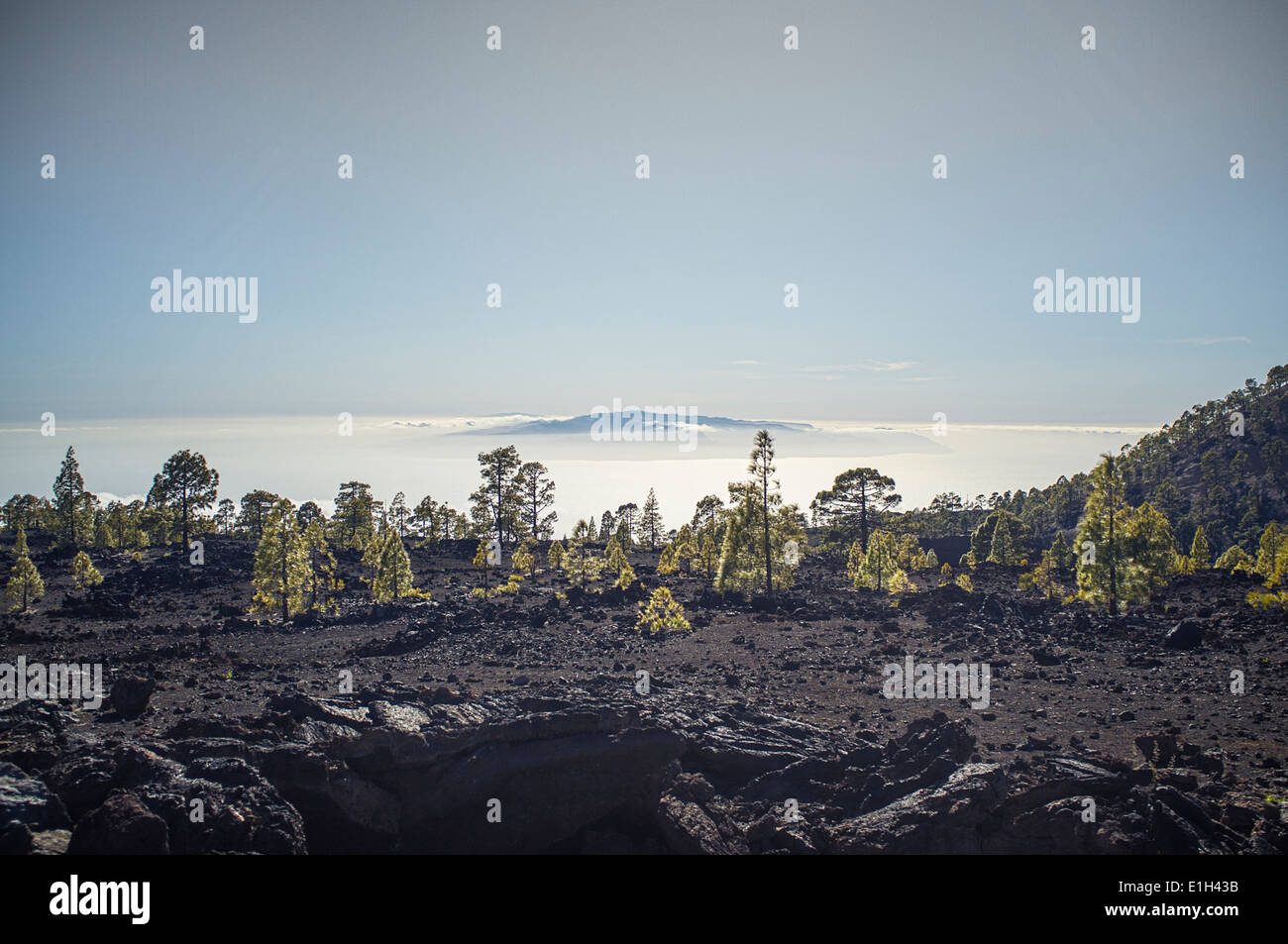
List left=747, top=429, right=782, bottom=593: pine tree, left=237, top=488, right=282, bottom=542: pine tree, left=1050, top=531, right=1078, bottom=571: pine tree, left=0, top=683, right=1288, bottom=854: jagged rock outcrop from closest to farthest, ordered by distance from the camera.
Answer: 1. left=0, top=683, right=1288, bottom=854: jagged rock outcrop
2. left=747, top=429, right=782, bottom=593: pine tree
3. left=1050, top=531, right=1078, bottom=571: pine tree
4. left=237, top=488, right=282, bottom=542: pine tree

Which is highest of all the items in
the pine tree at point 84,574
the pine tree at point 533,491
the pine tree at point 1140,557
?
the pine tree at point 533,491

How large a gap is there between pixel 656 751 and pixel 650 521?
6885 cm

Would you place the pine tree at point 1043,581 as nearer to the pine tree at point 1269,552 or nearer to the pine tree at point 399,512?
the pine tree at point 1269,552

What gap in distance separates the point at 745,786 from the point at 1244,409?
459 feet

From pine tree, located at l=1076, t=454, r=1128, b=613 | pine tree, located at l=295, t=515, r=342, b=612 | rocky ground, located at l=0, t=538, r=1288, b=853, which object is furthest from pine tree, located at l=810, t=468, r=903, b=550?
pine tree, located at l=295, t=515, r=342, b=612

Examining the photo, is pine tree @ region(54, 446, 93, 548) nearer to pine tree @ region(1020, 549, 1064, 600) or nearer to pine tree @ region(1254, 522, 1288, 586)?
pine tree @ region(1020, 549, 1064, 600)

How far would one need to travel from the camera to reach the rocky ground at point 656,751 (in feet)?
36.8

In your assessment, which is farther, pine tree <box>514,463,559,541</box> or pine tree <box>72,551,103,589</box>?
pine tree <box>514,463,559,541</box>

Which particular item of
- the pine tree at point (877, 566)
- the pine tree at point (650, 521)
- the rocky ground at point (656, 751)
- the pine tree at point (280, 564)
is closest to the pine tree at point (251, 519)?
the pine tree at point (280, 564)

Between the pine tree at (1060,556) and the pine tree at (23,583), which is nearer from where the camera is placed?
the pine tree at (23,583)

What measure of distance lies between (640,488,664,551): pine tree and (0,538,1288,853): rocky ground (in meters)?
51.1

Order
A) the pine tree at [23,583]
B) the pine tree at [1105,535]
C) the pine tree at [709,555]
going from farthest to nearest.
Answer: the pine tree at [709,555], the pine tree at [23,583], the pine tree at [1105,535]

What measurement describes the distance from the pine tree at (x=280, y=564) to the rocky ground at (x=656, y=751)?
5.96 meters

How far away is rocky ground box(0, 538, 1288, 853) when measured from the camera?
11.2 meters
